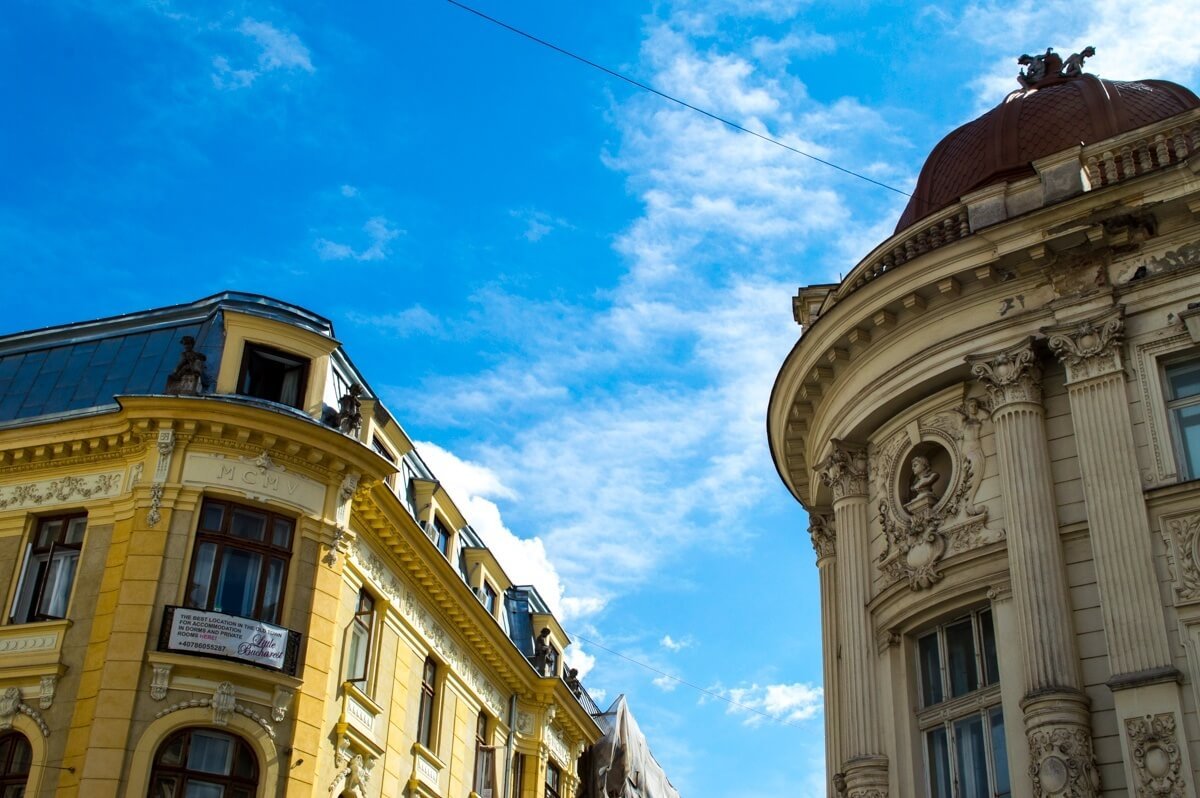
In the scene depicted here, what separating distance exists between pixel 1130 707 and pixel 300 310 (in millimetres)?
18722

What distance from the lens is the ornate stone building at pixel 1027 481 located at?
16812mm

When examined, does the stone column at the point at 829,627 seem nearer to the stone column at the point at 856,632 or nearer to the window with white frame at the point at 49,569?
the stone column at the point at 856,632

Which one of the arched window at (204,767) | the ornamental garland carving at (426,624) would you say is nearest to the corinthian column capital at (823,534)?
the ornamental garland carving at (426,624)

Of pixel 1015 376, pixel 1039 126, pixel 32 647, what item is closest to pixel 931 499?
pixel 1015 376

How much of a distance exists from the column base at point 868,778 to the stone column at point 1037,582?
2.84m

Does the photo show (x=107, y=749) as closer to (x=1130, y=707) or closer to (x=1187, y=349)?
(x=1130, y=707)

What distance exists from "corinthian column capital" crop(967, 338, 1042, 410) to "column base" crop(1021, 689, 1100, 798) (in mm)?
4411

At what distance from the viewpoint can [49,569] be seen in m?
25.5

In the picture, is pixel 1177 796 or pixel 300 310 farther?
pixel 300 310

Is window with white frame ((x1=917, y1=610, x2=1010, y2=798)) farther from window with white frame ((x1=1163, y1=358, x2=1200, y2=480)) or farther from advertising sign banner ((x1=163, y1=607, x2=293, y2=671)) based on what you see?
advertising sign banner ((x1=163, y1=607, x2=293, y2=671))

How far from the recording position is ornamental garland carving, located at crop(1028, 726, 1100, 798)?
16.3 m

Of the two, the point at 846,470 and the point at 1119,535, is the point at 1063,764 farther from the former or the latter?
the point at 846,470

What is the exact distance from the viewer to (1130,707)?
53.6ft

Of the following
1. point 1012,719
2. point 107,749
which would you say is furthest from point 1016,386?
point 107,749
